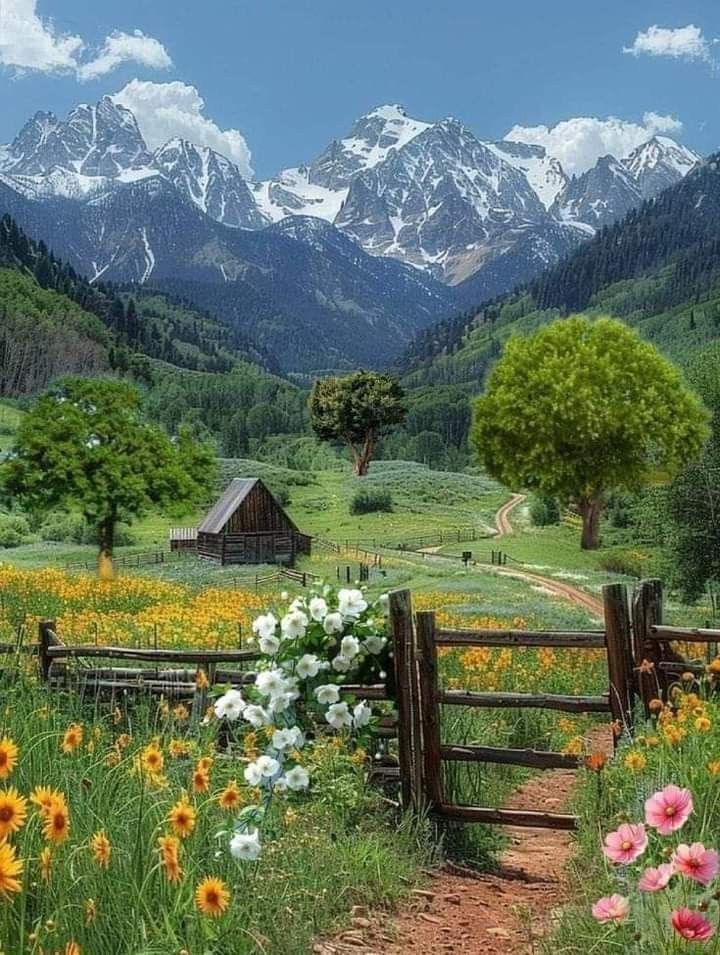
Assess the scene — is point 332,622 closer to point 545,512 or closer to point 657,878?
point 657,878

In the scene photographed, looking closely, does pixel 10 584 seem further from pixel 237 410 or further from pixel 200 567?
pixel 237 410

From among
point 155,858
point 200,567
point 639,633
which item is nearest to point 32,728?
point 155,858

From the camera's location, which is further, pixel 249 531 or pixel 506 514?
pixel 506 514

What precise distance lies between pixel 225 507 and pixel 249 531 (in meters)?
1.22

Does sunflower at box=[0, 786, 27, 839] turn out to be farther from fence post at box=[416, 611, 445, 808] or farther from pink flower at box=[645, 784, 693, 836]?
fence post at box=[416, 611, 445, 808]

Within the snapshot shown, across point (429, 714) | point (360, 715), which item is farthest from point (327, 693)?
point (429, 714)

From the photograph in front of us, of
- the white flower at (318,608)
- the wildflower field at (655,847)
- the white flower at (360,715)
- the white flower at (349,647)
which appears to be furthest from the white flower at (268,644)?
the wildflower field at (655,847)

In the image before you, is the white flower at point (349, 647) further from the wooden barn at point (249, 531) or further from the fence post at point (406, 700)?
the wooden barn at point (249, 531)

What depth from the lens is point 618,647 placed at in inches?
256

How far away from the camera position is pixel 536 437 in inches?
1427

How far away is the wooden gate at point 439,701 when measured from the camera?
637 centimetres

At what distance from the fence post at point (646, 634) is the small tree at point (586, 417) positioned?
27.5 meters

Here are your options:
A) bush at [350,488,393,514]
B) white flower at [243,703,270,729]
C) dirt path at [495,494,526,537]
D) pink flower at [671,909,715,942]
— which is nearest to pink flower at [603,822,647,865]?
pink flower at [671,909,715,942]

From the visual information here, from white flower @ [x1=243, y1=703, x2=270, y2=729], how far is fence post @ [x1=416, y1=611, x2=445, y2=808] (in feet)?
3.68
